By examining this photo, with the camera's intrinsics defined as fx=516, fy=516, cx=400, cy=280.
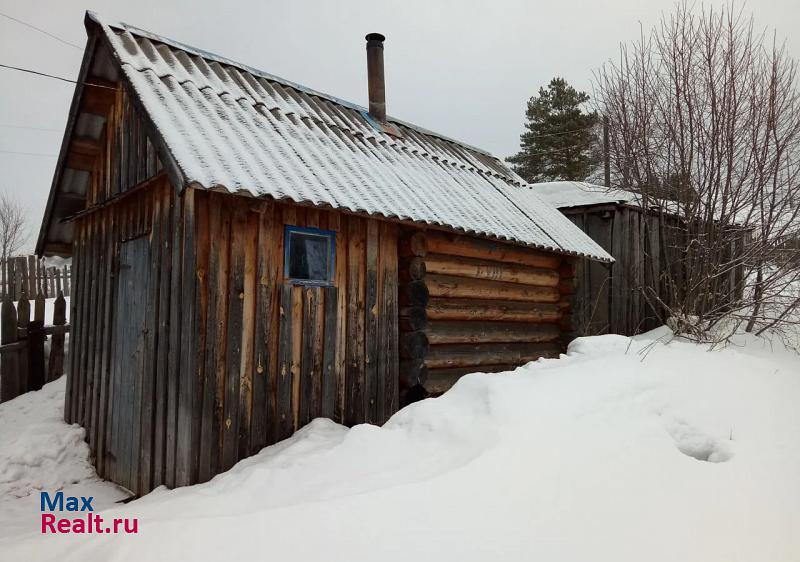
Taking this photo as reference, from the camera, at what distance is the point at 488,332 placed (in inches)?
291

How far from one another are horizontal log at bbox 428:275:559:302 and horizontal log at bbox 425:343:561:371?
27.6 inches

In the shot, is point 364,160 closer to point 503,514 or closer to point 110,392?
point 110,392

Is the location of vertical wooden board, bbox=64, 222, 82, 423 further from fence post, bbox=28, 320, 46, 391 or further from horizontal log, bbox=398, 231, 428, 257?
horizontal log, bbox=398, 231, 428, 257

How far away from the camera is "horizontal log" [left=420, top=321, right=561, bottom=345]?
6.61m

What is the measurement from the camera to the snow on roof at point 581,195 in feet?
36.6

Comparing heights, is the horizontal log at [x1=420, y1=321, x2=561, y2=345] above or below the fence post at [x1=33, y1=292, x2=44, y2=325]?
below

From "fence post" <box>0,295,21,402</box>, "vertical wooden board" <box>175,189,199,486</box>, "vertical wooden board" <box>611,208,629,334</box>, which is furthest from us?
"vertical wooden board" <box>611,208,629,334</box>

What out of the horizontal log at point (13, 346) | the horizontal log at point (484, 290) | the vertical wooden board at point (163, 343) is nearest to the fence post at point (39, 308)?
the horizontal log at point (13, 346)

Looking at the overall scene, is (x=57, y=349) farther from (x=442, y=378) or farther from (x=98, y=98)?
(x=442, y=378)

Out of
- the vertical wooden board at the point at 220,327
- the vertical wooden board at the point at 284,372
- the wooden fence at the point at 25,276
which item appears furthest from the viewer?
the wooden fence at the point at 25,276

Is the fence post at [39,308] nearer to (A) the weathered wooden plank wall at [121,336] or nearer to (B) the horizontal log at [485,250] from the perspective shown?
(A) the weathered wooden plank wall at [121,336]

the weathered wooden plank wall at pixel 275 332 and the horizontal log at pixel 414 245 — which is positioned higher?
the horizontal log at pixel 414 245

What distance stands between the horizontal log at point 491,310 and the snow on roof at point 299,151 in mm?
1019

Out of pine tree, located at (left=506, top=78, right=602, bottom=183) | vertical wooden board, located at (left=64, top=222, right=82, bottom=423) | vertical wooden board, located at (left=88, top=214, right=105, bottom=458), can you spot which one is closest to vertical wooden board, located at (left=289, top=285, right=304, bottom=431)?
vertical wooden board, located at (left=88, top=214, right=105, bottom=458)
